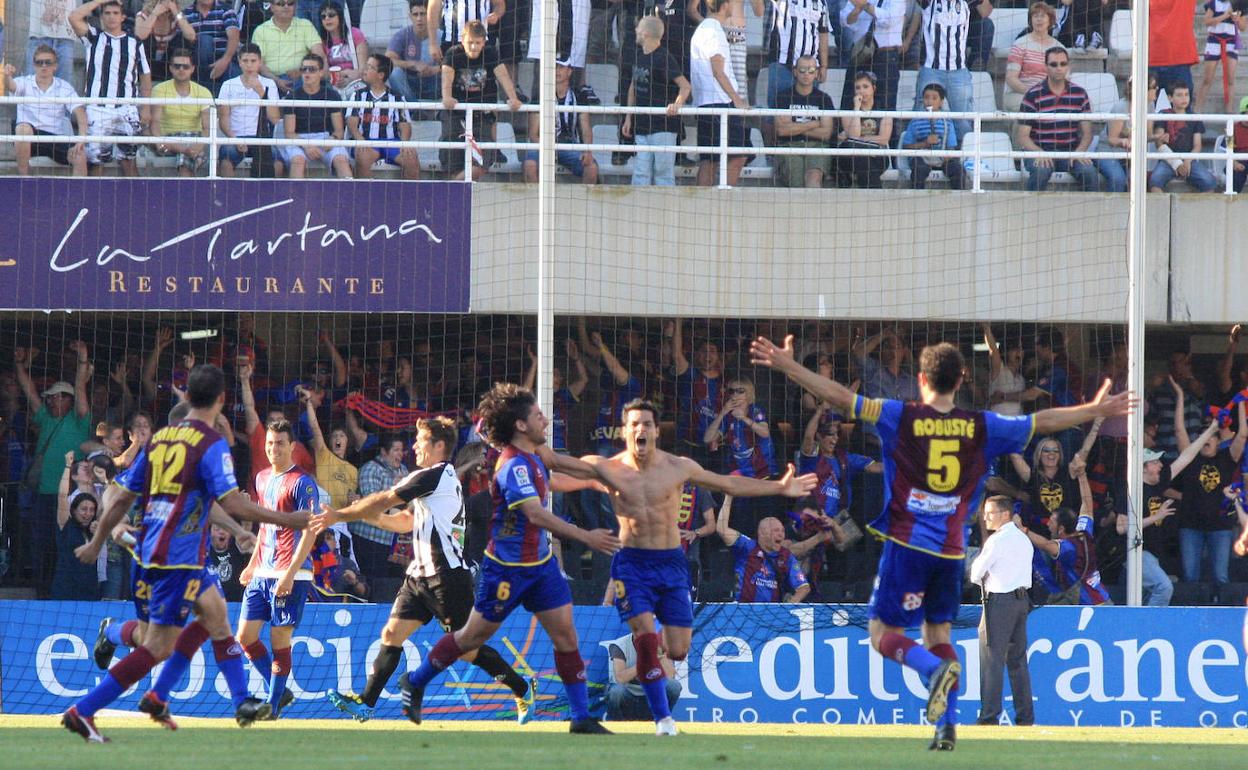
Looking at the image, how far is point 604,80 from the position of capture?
1672 cm

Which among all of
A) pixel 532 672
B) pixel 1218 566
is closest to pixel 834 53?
pixel 1218 566

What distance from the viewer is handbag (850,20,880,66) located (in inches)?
672

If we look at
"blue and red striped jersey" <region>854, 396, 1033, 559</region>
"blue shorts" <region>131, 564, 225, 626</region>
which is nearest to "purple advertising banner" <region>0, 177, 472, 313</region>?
"blue shorts" <region>131, 564, 225, 626</region>

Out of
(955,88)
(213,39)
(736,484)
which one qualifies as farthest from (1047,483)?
(213,39)

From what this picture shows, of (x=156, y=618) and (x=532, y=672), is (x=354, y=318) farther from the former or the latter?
(x=156, y=618)

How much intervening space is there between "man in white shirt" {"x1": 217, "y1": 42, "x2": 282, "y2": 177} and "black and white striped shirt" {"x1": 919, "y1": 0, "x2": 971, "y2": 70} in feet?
21.6

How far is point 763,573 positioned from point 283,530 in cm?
453

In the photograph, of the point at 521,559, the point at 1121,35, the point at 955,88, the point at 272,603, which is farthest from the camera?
the point at 1121,35

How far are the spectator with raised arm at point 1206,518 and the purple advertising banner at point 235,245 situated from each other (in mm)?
6960

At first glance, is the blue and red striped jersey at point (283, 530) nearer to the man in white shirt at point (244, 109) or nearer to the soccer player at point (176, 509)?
the soccer player at point (176, 509)

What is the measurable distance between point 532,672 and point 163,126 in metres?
6.77

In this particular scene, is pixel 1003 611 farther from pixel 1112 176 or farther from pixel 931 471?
pixel 1112 176

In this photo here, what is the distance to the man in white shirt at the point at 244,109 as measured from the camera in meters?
16.0

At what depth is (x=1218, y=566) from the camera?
1533 centimetres
